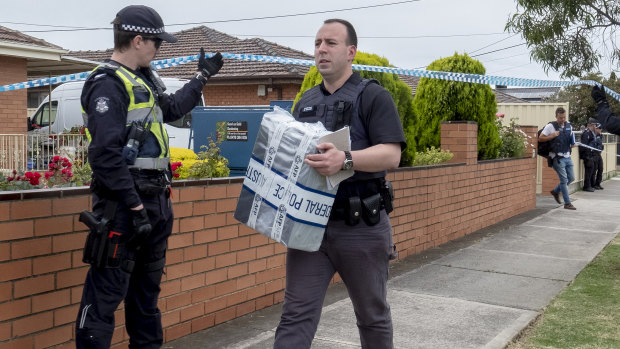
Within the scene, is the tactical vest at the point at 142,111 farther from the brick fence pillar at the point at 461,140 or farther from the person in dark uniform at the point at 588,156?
the person in dark uniform at the point at 588,156

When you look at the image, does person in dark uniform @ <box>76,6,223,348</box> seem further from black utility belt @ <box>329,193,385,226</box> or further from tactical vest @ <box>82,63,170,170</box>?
black utility belt @ <box>329,193,385,226</box>

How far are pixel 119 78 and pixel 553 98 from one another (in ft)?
175

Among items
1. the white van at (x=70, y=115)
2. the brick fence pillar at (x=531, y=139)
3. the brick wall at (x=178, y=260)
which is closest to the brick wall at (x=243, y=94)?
the white van at (x=70, y=115)

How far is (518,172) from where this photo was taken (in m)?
12.5

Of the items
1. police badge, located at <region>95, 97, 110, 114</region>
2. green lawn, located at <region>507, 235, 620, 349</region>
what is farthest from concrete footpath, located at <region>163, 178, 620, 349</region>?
police badge, located at <region>95, 97, 110, 114</region>

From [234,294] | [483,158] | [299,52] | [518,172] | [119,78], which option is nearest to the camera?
[119,78]

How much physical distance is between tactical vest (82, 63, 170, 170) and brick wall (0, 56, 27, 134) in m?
10.3

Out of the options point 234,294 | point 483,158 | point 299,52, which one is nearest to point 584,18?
point 483,158

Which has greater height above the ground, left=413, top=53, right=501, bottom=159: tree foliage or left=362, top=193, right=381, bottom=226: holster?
left=413, top=53, right=501, bottom=159: tree foliage

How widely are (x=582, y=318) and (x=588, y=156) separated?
561 inches

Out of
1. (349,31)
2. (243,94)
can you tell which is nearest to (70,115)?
(243,94)

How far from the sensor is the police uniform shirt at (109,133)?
3252mm

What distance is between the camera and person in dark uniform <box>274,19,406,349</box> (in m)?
3.40

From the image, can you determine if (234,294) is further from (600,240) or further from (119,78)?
(600,240)
